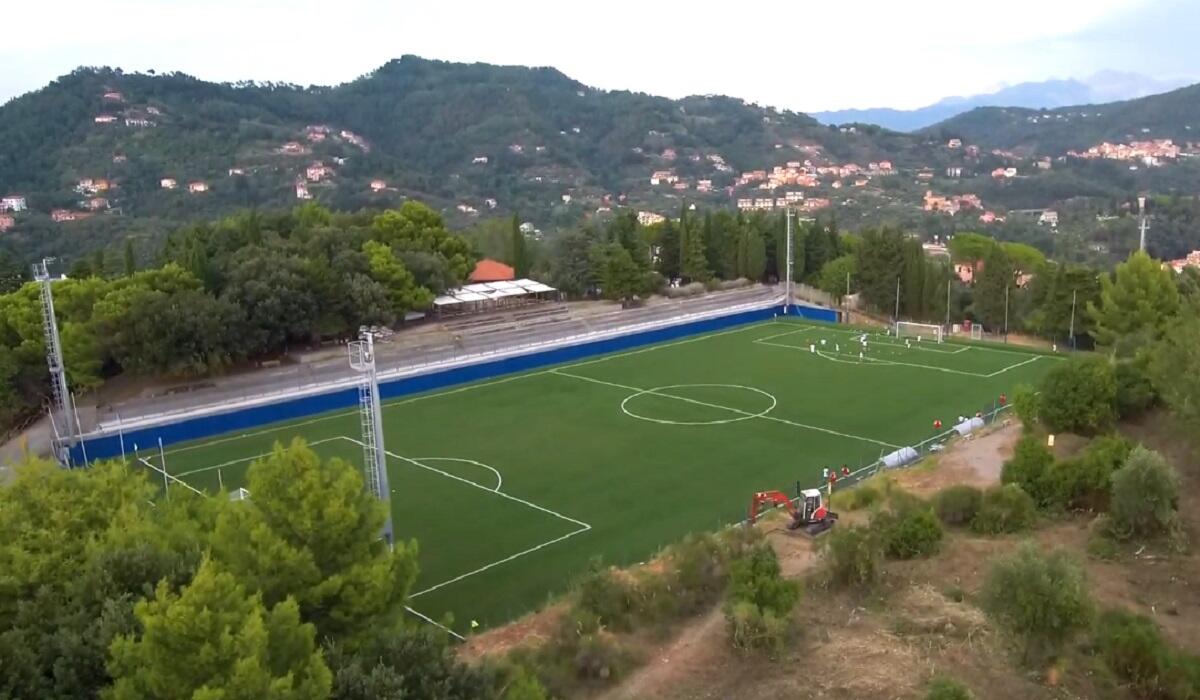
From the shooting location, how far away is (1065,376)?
23.0 m

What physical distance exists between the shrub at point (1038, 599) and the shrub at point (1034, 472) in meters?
6.93

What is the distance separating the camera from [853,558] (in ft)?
51.0

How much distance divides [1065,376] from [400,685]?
19.2m

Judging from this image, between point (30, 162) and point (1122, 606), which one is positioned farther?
point (30, 162)

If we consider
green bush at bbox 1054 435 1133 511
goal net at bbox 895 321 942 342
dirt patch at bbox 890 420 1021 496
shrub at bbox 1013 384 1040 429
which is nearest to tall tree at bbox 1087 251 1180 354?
goal net at bbox 895 321 942 342

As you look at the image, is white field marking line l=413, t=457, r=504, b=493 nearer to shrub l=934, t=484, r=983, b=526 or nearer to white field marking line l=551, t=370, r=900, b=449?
white field marking line l=551, t=370, r=900, b=449

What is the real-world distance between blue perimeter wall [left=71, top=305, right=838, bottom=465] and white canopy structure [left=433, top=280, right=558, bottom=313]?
310 inches

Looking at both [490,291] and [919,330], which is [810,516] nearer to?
[919,330]

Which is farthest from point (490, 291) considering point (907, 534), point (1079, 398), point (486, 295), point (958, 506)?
point (907, 534)

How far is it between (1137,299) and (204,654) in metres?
33.7

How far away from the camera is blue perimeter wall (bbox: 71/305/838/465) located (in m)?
28.5

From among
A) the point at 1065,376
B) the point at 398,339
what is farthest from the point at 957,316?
the point at 398,339

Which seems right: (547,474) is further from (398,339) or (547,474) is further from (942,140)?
(942,140)

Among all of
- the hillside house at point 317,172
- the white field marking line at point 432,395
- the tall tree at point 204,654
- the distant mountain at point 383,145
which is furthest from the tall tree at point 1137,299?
the hillside house at point 317,172
